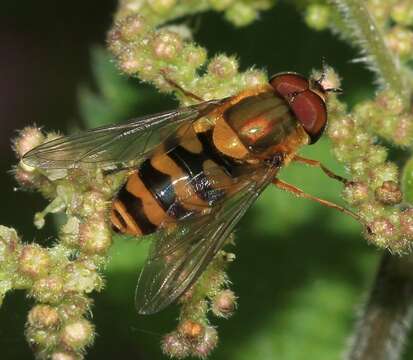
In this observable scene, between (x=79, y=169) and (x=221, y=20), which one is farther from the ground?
(x=221, y=20)

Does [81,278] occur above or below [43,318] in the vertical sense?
above

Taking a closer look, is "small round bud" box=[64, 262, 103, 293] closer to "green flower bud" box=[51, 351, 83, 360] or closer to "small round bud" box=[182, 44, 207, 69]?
"green flower bud" box=[51, 351, 83, 360]

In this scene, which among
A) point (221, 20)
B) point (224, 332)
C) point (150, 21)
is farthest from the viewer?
point (221, 20)

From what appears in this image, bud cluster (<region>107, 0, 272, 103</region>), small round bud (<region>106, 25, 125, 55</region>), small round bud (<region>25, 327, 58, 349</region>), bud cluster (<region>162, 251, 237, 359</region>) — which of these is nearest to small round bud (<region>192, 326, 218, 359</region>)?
bud cluster (<region>162, 251, 237, 359</region>)

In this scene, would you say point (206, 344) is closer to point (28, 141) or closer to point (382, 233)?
point (382, 233)

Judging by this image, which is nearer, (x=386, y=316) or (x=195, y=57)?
(x=195, y=57)

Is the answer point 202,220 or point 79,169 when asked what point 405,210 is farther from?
point 79,169

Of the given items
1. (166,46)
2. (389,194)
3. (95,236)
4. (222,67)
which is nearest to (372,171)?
(389,194)

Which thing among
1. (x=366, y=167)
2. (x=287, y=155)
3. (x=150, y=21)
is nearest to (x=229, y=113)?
(x=287, y=155)
